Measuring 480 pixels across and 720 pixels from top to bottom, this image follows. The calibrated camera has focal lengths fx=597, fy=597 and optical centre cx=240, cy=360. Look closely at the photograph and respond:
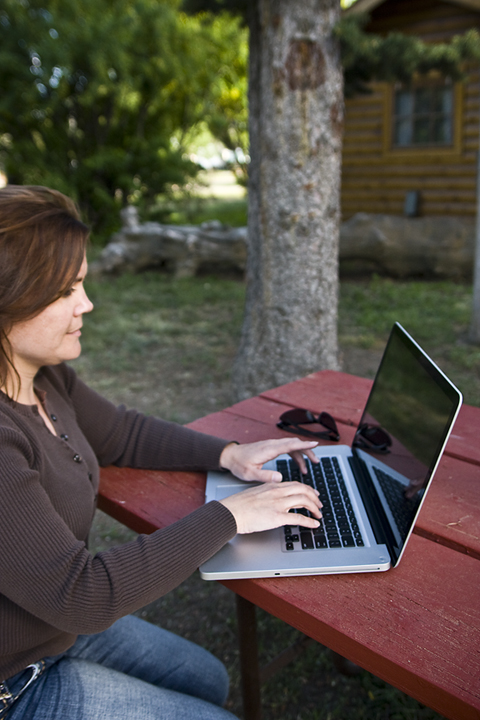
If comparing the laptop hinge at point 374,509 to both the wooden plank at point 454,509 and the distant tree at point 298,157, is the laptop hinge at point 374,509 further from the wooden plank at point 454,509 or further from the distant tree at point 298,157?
the distant tree at point 298,157

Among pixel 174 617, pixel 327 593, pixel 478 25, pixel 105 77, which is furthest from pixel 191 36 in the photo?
pixel 327 593

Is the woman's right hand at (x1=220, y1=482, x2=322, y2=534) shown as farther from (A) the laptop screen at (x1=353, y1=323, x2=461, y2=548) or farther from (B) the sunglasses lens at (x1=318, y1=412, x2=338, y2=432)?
(B) the sunglasses lens at (x1=318, y1=412, x2=338, y2=432)

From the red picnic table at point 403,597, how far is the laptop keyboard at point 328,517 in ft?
0.27

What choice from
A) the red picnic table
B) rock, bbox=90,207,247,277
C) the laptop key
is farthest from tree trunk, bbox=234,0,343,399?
rock, bbox=90,207,247,277

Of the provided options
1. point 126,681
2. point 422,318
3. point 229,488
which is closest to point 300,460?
point 229,488

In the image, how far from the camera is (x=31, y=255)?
1.32 m

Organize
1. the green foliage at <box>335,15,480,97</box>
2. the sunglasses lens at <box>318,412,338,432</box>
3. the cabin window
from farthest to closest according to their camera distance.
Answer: the cabin window, the green foliage at <box>335,15,480,97</box>, the sunglasses lens at <box>318,412,338,432</box>

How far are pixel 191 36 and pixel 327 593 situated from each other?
12.0 metres

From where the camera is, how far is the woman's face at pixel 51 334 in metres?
1.39

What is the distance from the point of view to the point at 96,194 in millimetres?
10711

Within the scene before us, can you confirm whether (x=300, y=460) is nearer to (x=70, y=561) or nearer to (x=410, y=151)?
(x=70, y=561)

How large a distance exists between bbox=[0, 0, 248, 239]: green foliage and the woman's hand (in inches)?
369

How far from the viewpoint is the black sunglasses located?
1802 mm

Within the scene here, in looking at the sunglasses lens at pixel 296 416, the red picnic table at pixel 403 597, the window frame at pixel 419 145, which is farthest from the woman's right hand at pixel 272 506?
the window frame at pixel 419 145
